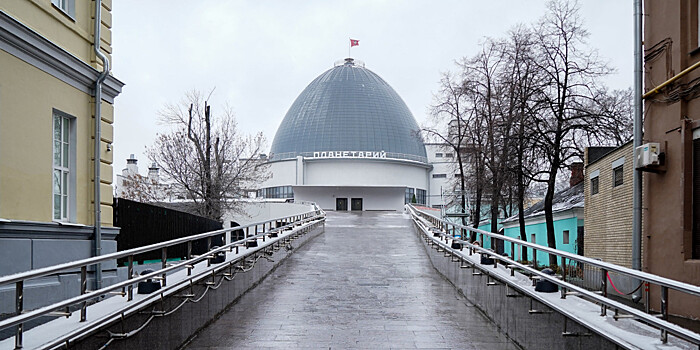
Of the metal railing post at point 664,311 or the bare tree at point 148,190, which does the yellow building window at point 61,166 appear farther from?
the bare tree at point 148,190

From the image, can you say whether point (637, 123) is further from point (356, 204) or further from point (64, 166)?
point (356, 204)

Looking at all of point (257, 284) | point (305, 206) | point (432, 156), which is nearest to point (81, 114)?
point (257, 284)

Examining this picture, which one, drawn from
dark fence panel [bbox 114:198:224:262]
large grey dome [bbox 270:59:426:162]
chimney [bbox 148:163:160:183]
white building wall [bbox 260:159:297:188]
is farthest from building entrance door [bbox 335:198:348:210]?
dark fence panel [bbox 114:198:224:262]

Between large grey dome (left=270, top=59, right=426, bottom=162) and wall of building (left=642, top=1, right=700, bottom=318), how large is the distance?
6757 cm

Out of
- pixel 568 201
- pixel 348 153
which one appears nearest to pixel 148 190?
pixel 568 201

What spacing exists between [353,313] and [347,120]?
241ft

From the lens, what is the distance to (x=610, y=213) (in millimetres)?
20188

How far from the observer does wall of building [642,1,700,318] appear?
1171cm

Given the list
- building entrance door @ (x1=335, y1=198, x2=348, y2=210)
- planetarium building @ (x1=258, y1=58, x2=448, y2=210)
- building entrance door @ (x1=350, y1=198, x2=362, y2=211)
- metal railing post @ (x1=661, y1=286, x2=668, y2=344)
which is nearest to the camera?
metal railing post @ (x1=661, y1=286, x2=668, y2=344)

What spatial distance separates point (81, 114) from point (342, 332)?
745 centimetres

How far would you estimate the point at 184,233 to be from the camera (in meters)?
21.6

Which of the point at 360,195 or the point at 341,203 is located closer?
the point at 360,195

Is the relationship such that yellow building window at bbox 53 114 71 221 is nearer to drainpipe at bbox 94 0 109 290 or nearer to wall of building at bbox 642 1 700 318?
drainpipe at bbox 94 0 109 290

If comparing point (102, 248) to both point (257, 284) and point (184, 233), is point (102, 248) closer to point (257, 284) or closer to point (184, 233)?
point (257, 284)
